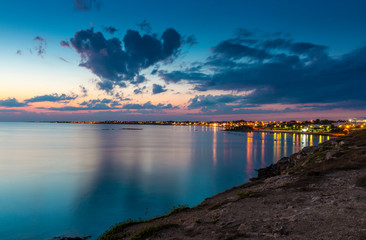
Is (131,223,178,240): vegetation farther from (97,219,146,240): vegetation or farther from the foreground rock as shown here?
(97,219,146,240): vegetation

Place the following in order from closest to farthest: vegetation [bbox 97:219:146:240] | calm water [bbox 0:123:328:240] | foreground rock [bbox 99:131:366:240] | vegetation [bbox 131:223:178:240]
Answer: foreground rock [bbox 99:131:366:240]
vegetation [bbox 131:223:178:240]
vegetation [bbox 97:219:146:240]
calm water [bbox 0:123:328:240]

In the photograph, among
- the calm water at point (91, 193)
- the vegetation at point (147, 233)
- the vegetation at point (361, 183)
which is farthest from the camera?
the calm water at point (91, 193)

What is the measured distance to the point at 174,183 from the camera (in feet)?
85.2

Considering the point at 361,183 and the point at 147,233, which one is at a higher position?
the point at 361,183

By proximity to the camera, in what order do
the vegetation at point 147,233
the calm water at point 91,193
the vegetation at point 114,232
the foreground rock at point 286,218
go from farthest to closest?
the calm water at point 91,193
the vegetation at point 114,232
the vegetation at point 147,233
the foreground rock at point 286,218

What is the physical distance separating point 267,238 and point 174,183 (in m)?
19.6

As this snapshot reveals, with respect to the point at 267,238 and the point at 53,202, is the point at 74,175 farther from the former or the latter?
the point at 267,238

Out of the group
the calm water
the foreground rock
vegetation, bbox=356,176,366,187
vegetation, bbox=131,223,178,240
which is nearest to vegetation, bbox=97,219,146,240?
the foreground rock

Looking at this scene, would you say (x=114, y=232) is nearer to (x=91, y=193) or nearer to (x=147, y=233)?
(x=147, y=233)

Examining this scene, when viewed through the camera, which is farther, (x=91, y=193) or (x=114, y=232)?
(x=91, y=193)

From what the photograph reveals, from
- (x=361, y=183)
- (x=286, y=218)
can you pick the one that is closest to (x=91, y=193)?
(x=286, y=218)

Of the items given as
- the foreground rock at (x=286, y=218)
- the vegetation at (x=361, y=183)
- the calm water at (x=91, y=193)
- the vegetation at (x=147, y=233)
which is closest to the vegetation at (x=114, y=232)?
the foreground rock at (x=286, y=218)

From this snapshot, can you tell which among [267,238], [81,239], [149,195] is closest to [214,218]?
[267,238]

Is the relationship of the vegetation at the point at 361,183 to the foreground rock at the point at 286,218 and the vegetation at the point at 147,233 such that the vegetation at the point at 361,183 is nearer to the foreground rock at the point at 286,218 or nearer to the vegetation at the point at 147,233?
the foreground rock at the point at 286,218
